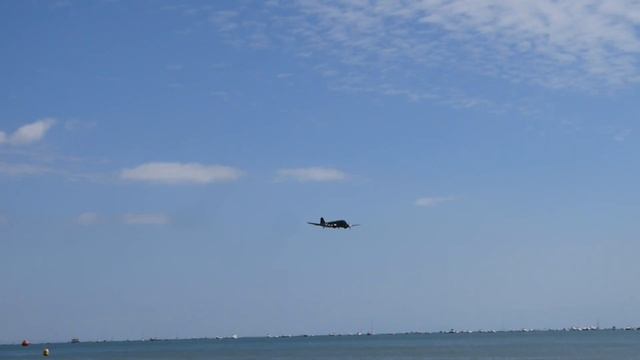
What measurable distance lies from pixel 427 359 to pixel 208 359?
44.4 m

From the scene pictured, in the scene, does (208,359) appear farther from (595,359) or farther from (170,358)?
(595,359)

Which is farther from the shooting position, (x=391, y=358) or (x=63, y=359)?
(x=63, y=359)

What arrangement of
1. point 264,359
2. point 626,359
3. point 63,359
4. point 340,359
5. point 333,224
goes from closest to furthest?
point 333,224
point 626,359
point 340,359
point 264,359
point 63,359

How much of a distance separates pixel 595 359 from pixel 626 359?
4.48 meters

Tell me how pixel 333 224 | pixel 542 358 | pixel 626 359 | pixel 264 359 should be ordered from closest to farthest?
1. pixel 333 224
2. pixel 626 359
3. pixel 542 358
4. pixel 264 359

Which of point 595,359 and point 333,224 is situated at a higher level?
point 333,224

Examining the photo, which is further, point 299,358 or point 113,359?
point 113,359

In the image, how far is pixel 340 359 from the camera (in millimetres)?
143625

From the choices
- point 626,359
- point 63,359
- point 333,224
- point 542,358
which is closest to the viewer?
point 333,224

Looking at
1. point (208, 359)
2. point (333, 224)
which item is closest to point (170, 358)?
point (208, 359)

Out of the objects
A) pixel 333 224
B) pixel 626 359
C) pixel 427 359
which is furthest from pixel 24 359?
pixel 333 224

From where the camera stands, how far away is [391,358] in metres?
146

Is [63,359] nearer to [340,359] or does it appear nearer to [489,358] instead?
[340,359]

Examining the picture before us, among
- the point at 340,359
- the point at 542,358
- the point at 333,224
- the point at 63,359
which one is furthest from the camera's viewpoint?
the point at 63,359
